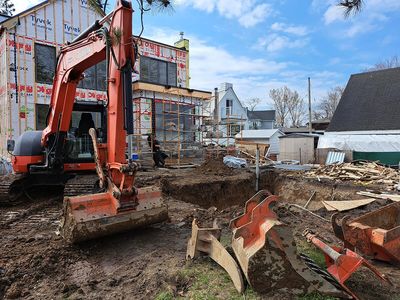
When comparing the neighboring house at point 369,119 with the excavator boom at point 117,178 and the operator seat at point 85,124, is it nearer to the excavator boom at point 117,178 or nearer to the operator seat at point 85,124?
the operator seat at point 85,124

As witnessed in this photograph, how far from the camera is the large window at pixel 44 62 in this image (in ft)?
51.8

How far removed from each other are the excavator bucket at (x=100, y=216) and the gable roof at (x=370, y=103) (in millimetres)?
22266

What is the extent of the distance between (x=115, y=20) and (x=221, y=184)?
8.39m

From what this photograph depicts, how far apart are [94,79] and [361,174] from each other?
1366 cm

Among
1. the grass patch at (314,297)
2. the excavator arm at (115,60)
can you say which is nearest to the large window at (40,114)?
the excavator arm at (115,60)

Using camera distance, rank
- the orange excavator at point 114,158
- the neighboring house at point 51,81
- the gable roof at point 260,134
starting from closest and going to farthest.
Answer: the orange excavator at point 114,158, the neighboring house at point 51,81, the gable roof at point 260,134

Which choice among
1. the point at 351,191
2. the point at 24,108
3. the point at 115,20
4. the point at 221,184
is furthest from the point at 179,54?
the point at 115,20

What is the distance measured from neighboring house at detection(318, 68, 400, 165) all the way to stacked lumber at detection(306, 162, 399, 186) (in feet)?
18.4

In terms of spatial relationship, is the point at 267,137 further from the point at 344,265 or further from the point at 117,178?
the point at 344,265

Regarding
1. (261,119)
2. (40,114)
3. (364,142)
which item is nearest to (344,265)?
(40,114)

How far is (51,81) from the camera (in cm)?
1633

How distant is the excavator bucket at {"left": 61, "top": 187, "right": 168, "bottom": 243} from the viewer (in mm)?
4758

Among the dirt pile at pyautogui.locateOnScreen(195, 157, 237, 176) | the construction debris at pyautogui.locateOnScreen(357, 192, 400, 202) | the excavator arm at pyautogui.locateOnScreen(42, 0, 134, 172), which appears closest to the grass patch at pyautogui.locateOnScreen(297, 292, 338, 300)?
the excavator arm at pyautogui.locateOnScreen(42, 0, 134, 172)

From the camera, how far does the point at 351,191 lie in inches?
435
